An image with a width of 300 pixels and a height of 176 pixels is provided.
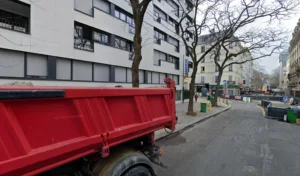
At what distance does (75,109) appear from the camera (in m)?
2.00

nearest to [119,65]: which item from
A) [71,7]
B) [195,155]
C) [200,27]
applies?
[71,7]

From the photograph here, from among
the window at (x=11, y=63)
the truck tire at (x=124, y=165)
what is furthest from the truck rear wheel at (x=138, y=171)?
the window at (x=11, y=63)

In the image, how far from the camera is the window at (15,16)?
29.1 feet

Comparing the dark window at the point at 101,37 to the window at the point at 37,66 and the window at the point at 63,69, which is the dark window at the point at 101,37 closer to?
the window at the point at 63,69

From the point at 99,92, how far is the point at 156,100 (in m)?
1.38

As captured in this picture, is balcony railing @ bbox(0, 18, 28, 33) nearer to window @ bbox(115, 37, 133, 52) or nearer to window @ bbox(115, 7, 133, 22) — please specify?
window @ bbox(115, 37, 133, 52)

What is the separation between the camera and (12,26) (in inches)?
357

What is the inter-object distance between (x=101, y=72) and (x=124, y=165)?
1207 centimetres

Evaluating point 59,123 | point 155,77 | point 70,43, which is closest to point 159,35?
point 155,77

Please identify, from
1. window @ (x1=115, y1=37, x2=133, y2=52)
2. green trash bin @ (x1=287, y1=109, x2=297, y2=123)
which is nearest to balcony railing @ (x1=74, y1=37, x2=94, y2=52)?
window @ (x1=115, y1=37, x2=133, y2=52)

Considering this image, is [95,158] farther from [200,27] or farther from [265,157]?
[200,27]

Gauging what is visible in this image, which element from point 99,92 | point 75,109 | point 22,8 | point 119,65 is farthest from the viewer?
point 119,65

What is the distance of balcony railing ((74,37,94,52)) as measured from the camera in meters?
12.1

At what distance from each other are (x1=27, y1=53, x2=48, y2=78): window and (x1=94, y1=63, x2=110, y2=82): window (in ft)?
12.0
